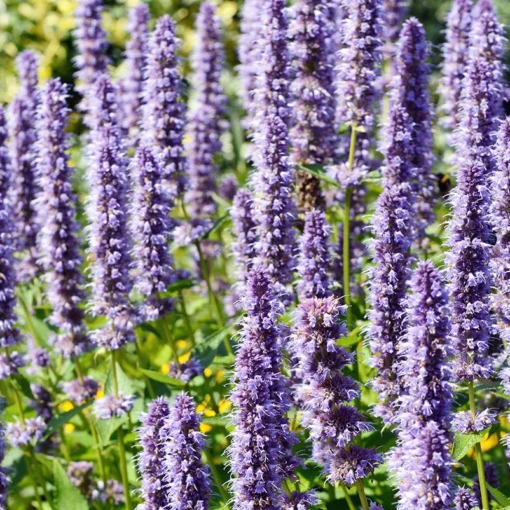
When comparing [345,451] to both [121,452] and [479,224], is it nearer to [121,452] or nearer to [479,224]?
[479,224]

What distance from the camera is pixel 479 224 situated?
191 inches

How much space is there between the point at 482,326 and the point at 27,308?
452 centimetres

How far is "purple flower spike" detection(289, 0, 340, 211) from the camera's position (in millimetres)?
7320

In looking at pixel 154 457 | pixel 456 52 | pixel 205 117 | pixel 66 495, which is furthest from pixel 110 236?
pixel 456 52

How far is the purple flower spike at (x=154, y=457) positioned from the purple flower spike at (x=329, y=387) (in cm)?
73

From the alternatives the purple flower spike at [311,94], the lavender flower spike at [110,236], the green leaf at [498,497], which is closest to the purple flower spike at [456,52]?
the purple flower spike at [311,94]

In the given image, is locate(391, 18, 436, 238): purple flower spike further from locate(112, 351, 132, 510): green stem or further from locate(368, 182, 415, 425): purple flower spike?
locate(112, 351, 132, 510): green stem

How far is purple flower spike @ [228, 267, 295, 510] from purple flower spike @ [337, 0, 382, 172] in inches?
98.3

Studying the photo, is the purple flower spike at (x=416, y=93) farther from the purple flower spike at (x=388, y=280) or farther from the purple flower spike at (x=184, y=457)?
the purple flower spike at (x=184, y=457)

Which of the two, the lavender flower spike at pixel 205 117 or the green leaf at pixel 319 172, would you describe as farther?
the lavender flower spike at pixel 205 117

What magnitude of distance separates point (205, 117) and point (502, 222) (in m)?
4.72

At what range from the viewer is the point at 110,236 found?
6566 millimetres

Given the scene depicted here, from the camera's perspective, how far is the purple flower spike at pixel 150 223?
6453mm

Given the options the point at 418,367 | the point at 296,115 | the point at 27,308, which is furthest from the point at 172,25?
the point at 418,367
